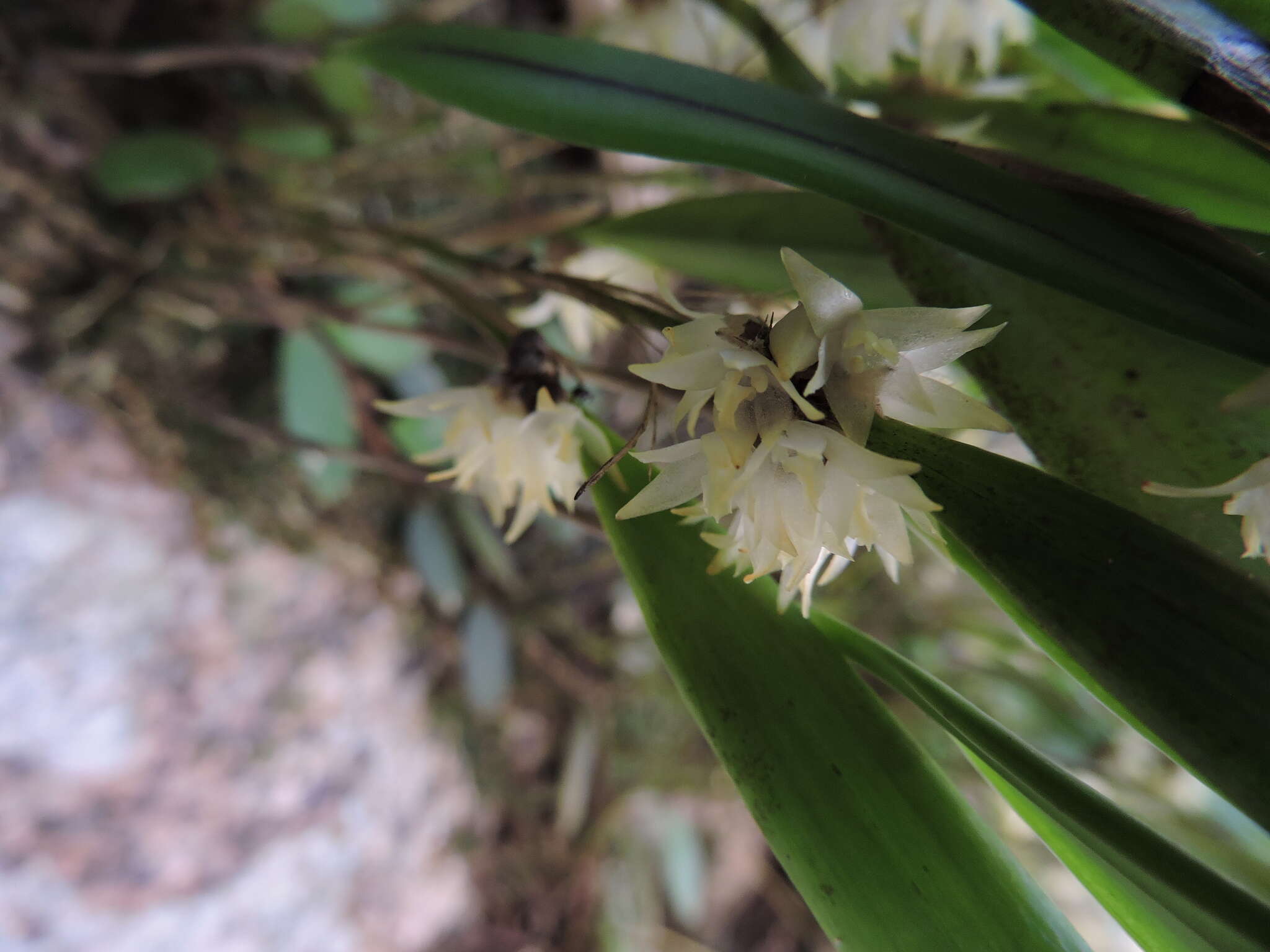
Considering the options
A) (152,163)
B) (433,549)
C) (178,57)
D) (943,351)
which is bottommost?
(433,549)

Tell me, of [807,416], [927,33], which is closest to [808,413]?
[807,416]

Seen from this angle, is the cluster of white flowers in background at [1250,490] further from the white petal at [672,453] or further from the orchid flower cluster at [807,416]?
the white petal at [672,453]

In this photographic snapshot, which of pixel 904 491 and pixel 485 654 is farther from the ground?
pixel 904 491

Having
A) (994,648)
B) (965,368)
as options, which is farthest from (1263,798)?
(994,648)

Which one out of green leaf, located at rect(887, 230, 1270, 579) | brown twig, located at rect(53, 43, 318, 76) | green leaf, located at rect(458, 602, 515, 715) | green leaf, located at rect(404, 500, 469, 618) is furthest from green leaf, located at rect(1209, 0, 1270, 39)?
green leaf, located at rect(458, 602, 515, 715)

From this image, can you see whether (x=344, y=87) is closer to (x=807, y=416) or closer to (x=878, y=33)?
(x=878, y=33)

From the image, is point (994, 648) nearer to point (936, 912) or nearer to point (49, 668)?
point (936, 912)
